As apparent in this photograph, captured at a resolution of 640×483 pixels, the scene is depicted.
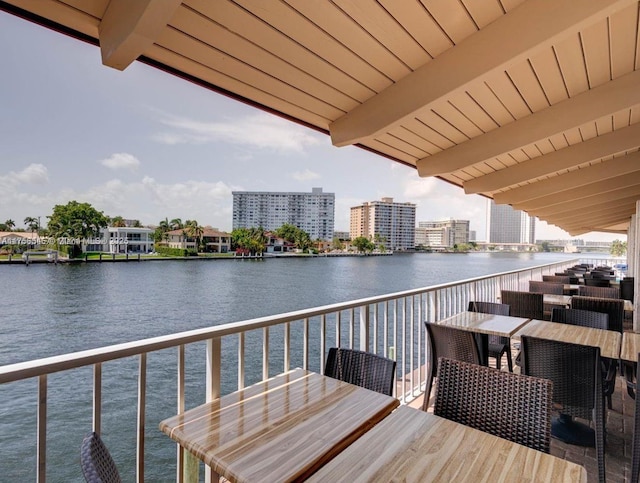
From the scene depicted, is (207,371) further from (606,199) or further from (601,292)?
(606,199)

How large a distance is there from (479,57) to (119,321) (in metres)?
28.3

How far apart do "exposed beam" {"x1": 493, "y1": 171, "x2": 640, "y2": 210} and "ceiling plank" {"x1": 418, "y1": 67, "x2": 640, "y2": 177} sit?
242 cm

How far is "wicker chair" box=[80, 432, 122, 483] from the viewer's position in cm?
78

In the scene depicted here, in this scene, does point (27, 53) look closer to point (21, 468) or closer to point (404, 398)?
point (21, 468)

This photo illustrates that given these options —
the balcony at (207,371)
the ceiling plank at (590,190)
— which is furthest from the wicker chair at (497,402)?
the ceiling plank at (590,190)

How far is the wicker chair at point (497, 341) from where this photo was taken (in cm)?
340

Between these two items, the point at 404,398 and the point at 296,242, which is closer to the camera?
the point at 404,398

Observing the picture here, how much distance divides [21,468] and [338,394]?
10.7 meters

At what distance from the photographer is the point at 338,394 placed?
1528 millimetres

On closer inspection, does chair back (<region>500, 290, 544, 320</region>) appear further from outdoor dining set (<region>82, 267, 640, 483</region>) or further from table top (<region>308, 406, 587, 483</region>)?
table top (<region>308, 406, 587, 483</region>)

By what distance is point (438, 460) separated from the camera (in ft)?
3.57

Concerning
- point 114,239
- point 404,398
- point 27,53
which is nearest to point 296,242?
A: point 114,239

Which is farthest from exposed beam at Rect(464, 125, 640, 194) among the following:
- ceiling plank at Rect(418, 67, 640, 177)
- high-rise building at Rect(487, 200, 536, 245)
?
high-rise building at Rect(487, 200, 536, 245)

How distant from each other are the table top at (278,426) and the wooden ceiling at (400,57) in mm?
1499
